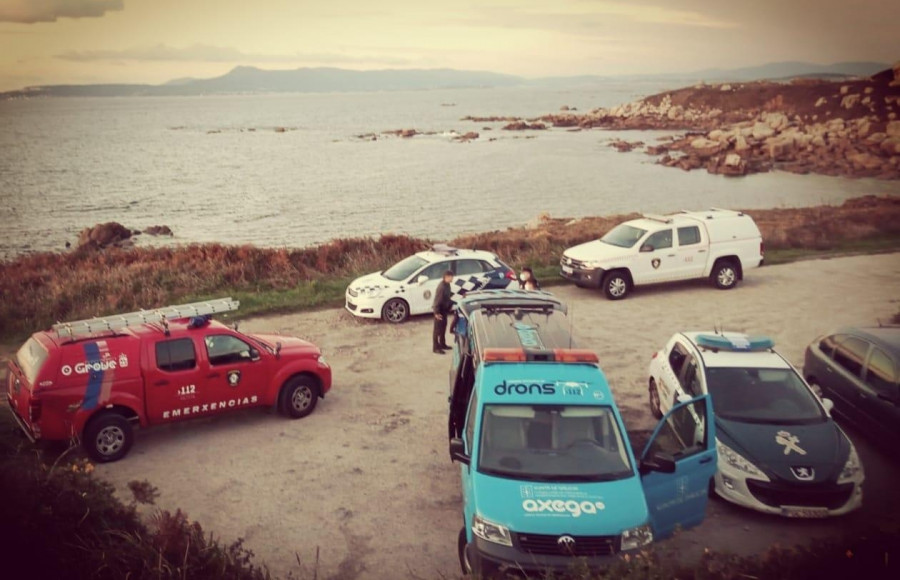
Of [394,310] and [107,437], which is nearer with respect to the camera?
[107,437]

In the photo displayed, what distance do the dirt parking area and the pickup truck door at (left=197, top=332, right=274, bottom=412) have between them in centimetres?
65

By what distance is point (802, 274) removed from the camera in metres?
23.7

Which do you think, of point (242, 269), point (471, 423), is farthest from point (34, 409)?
point (242, 269)

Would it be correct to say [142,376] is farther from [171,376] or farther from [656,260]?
[656,260]

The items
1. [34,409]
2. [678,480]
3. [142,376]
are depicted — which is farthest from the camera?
[142,376]

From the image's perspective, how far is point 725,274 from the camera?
2173 centimetres

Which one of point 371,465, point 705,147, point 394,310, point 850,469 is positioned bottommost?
point 371,465

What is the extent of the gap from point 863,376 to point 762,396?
2.16m

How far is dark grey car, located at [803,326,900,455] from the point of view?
10703 millimetres

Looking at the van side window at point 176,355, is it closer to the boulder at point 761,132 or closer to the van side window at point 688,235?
the van side window at point 688,235

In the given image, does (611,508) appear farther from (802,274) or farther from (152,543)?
(802,274)

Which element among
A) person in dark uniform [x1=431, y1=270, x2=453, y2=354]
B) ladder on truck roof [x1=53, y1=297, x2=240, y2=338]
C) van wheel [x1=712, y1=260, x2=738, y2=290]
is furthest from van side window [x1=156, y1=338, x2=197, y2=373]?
van wheel [x1=712, y1=260, x2=738, y2=290]

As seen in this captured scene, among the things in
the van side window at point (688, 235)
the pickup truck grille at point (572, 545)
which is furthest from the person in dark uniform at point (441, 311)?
the pickup truck grille at point (572, 545)

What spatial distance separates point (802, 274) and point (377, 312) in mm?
14381
